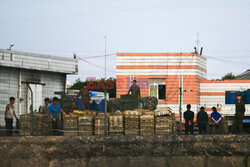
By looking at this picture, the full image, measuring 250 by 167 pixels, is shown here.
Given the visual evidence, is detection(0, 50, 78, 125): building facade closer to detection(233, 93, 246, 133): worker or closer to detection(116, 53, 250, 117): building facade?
detection(116, 53, 250, 117): building facade

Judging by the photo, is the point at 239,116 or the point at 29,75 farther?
the point at 29,75

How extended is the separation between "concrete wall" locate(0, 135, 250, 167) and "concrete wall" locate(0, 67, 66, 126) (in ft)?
50.5

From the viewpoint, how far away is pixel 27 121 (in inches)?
527

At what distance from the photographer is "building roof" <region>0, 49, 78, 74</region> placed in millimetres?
24359

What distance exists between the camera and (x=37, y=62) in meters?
26.3

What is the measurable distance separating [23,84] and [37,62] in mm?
1525

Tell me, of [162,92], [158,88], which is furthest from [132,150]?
[158,88]

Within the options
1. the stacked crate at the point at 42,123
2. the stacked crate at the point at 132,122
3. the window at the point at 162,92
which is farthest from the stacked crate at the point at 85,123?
the window at the point at 162,92

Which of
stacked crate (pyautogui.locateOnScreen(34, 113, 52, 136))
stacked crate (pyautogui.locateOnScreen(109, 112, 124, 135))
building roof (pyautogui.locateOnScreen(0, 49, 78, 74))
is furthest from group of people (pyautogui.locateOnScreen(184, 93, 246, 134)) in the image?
building roof (pyautogui.locateOnScreen(0, 49, 78, 74))

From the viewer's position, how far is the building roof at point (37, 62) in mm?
24359

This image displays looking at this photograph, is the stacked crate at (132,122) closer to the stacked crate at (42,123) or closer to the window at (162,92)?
the stacked crate at (42,123)

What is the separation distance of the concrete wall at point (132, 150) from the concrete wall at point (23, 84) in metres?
15.4

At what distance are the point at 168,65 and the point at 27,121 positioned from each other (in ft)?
81.3

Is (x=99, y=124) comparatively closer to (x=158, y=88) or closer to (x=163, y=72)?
(x=158, y=88)
